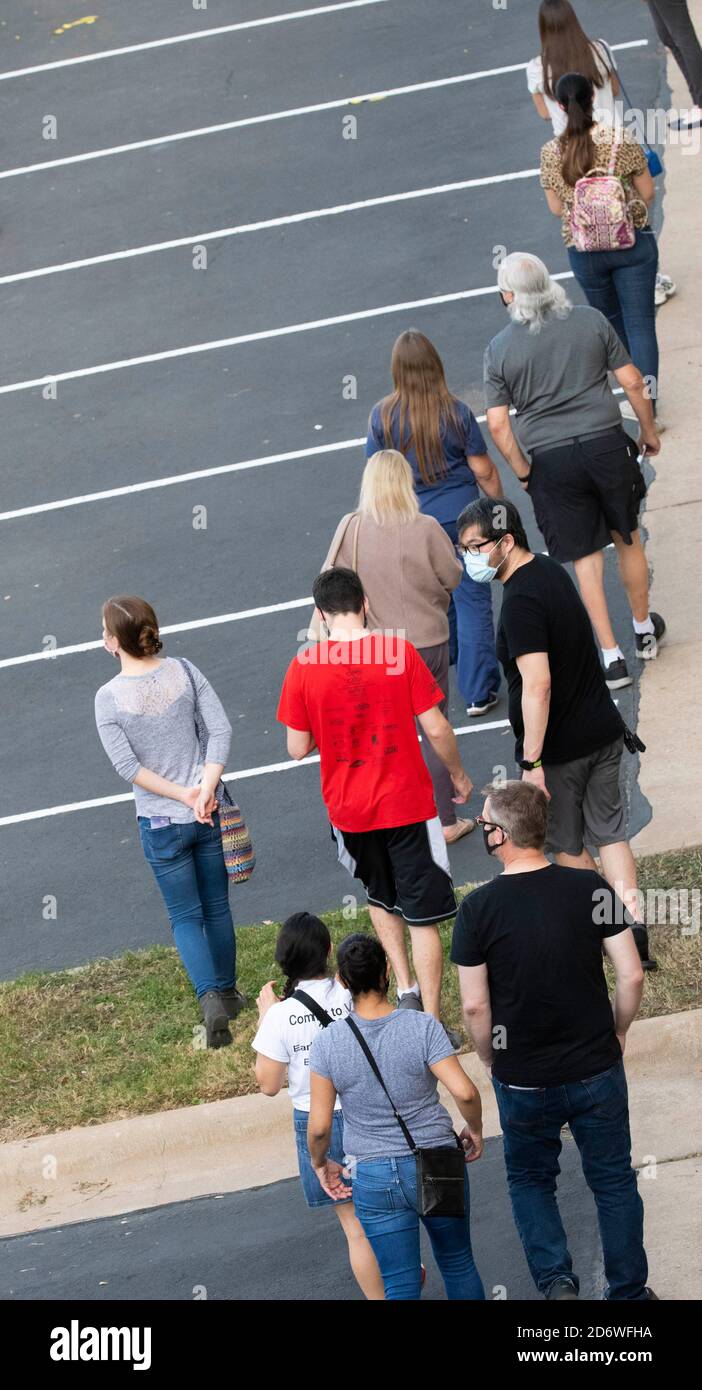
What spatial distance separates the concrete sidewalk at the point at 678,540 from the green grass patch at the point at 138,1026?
2.02ft

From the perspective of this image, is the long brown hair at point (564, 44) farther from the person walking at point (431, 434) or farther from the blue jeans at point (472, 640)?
the blue jeans at point (472, 640)

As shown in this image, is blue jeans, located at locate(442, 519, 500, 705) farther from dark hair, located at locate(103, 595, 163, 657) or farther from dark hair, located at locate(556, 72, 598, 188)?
dark hair, located at locate(103, 595, 163, 657)

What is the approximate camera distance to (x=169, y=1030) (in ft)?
23.9

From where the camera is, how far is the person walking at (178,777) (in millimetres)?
6750

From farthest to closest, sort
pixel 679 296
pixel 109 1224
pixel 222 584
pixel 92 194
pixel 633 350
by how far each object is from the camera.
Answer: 1. pixel 92 194
2. pixel 679 296
3. pixel 222 584
4. pixel 633 350
5. pixel 109 1224

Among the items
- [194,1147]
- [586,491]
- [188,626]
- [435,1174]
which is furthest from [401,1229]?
[188,626]

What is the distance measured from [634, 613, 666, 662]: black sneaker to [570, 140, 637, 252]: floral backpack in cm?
208

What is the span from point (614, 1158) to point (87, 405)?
9.10 metres

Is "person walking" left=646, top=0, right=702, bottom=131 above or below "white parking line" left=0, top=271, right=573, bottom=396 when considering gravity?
above

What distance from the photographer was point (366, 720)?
20.8 feet

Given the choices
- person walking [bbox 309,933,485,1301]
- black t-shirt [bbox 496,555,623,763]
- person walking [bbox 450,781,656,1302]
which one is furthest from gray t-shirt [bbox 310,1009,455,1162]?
black t-shirt [bbox 496,555,623,763]

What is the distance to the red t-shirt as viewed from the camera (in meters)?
6.27

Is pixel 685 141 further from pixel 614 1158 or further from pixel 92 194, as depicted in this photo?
pixel 614 1158
